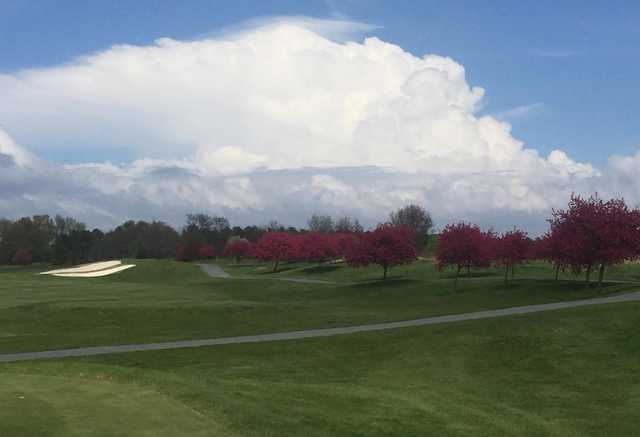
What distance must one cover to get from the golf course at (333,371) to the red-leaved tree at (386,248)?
14.1 m

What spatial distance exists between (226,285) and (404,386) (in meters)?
59.0

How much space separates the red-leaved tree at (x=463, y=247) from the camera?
2323 inches

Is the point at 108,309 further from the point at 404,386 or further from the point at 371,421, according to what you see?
the point at 371,421

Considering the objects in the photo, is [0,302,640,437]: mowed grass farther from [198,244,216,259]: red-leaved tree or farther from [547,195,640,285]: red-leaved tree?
[198,244,216,259]: red-leaved tree

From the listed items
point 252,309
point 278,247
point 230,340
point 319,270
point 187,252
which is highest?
point 278,247

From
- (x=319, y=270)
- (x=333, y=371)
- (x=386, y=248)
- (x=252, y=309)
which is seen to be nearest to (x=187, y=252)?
(x=319, y=270)

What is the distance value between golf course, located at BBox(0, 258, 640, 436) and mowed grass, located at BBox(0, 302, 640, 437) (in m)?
0.06

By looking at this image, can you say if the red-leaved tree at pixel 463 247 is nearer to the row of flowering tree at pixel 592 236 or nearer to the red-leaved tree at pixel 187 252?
the row of flowering tree at pixel 592 236

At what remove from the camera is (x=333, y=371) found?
24500 mm

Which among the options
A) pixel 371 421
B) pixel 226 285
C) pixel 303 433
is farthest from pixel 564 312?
pixel 226 285

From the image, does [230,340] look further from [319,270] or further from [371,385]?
[319,270]

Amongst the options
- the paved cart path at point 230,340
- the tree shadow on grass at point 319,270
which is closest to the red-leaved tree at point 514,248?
the paved cart path at point 230,340

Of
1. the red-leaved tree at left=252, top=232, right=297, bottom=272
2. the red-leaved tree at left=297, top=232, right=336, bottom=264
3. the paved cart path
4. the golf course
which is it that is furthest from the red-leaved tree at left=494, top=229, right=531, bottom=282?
the red-leaved tree at left=252, top=232, right=297, bottom=272

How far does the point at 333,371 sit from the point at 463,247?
36.4m
